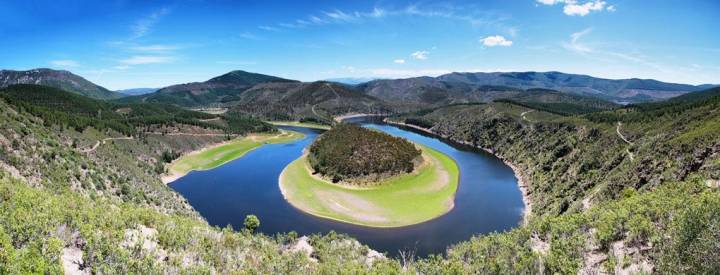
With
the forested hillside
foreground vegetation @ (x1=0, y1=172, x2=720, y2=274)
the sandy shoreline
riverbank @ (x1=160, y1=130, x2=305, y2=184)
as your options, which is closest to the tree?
foreground vegetation @ (x1=0, y1=172, x2=720, y2=274)

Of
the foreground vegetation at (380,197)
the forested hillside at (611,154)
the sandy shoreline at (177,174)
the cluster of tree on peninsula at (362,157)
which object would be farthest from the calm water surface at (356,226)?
the cluster of tree on peninsula at (362,157)

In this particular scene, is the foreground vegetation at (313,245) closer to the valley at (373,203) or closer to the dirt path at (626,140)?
the valley at (373,203)

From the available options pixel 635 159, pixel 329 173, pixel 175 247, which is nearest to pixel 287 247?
pixel 175 247

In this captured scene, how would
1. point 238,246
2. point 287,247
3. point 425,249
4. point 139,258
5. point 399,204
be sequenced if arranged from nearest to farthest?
1. point 139,258
2. point 238,246
3. point 287,247
4. point 425,249
5. point 399,204

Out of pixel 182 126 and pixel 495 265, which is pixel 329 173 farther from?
pixel 182 126

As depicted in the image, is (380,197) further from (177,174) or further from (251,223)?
(177,174)

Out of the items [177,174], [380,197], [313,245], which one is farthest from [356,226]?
[177,174]
